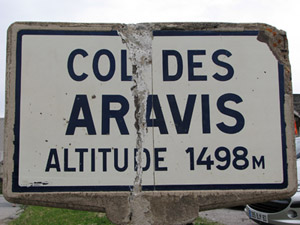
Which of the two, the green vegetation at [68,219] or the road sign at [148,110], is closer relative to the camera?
the road sign at [148,110]

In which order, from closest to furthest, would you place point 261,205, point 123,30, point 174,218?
1. point 174,218
2. point 123,30
3. point 261,205

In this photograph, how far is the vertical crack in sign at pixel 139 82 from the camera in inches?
72.8

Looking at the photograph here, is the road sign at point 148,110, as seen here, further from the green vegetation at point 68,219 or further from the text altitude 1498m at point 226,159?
the green vegetation at point 68,219

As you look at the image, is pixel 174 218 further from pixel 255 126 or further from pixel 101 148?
pixel 255 126

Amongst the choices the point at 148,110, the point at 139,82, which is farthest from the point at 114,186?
the point at 139,82

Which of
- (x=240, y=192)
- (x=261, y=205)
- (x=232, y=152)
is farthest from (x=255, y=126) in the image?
(x=261, y=205)

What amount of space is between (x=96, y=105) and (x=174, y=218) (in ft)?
2.41

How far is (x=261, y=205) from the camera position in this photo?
4.96 metres

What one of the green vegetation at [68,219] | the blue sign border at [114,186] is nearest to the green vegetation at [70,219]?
the green vegetation at [68,219]

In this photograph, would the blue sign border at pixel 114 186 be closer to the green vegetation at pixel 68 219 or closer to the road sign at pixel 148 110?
the road sign at pixel 148 110

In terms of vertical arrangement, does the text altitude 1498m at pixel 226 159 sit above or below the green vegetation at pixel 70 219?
above

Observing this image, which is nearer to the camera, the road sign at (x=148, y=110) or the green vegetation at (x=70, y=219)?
the road sign at (x=148, y=110)

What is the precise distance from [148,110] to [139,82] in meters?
0.16

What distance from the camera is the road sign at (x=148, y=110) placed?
6.17ft
